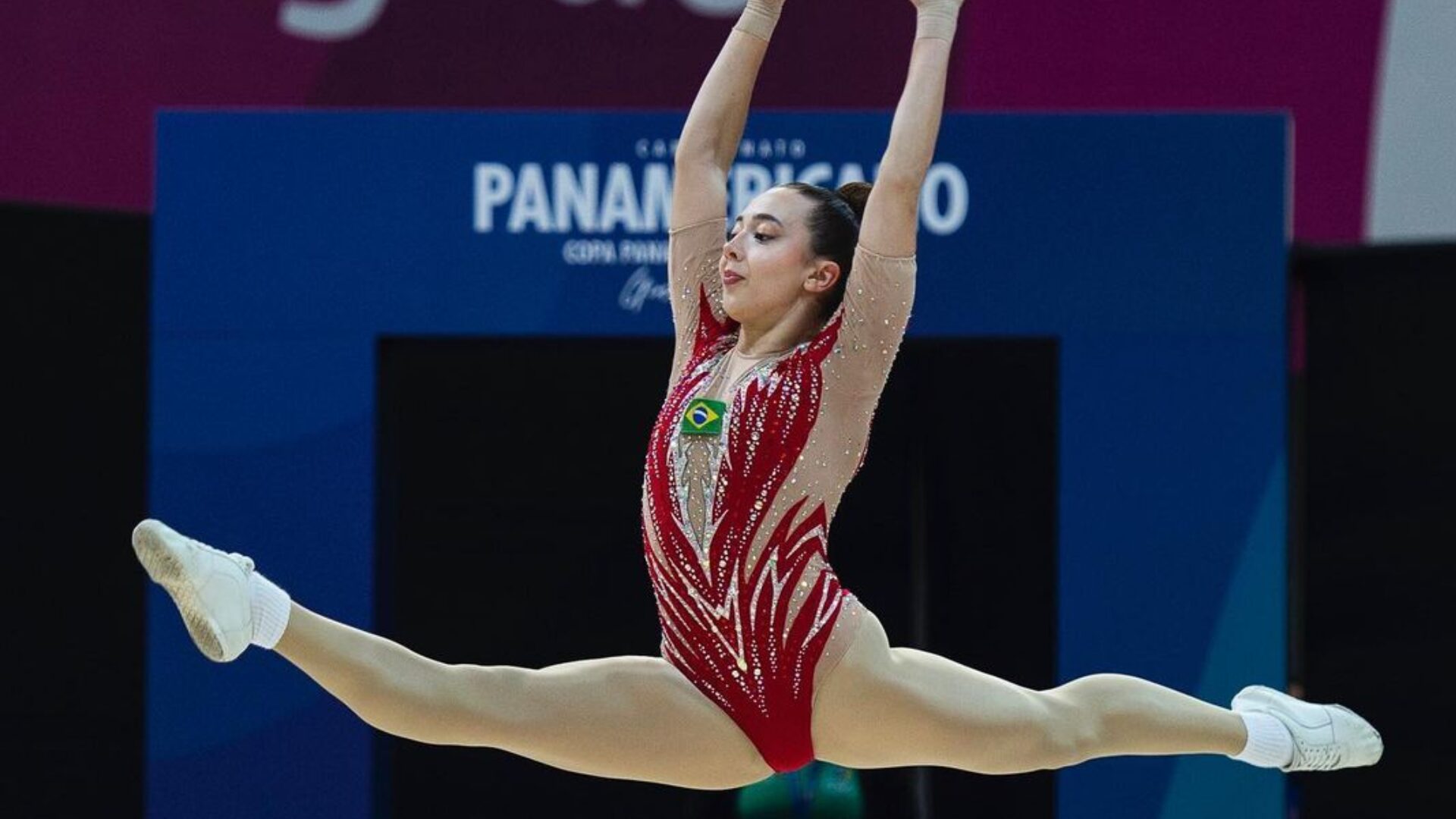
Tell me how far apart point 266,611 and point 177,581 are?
0.55 ft

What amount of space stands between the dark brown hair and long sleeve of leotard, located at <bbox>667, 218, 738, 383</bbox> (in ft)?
0.61

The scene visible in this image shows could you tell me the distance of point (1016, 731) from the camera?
393cm

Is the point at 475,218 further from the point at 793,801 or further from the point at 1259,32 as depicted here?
the point at 1259,32

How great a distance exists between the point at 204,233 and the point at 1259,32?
411cm

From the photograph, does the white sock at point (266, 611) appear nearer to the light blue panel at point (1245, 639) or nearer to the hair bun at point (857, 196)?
the hair bun at point (857, 196)

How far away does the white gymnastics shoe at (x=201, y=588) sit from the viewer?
3.60 meters

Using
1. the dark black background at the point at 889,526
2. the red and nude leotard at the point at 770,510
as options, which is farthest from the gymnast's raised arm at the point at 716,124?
the dark black background at the point at 889,526

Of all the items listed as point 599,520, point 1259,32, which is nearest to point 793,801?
point 599,520

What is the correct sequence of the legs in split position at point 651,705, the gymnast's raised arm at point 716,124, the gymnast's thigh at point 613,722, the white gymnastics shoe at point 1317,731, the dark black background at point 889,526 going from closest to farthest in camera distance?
1. the legs in split position at point 651,705
2. the gymnast's thigh at point 613,722
3. the gymnast's raised arm at point 716,124
4. the white gymnastics shoe at point 1317,731
5. the dark black background at point 889,526

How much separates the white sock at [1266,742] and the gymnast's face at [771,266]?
1272 millimetres

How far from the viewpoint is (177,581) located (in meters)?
3.60

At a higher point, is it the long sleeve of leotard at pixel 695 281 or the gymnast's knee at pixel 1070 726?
the long sleeve of leotard at pixel 695 281

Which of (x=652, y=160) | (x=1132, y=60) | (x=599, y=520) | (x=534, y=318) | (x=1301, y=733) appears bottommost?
(x=1301, y=733)

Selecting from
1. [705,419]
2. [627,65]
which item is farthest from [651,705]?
[627,65]
